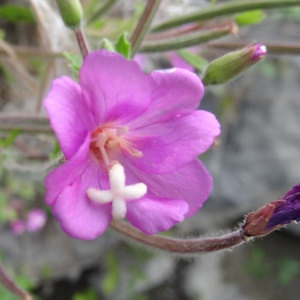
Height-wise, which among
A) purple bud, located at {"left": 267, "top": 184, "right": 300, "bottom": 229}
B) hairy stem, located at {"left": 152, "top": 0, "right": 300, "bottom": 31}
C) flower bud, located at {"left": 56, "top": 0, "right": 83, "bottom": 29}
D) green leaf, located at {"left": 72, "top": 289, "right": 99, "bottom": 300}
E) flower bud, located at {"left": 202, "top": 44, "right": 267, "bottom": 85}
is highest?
flower bud, located at {"left": 56, "top": 0, "right": 83, "bottom": 29}

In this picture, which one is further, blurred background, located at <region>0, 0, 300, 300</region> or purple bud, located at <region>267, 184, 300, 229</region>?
blurred background, located at <region>0, 0, 300, 300</region>

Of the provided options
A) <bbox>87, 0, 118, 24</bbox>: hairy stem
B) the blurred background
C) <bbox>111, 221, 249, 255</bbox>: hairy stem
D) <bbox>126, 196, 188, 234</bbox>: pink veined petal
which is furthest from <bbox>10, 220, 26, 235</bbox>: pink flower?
<bbox>126, 196, 188, 234</bbox>: pink veined petal

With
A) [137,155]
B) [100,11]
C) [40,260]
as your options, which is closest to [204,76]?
[137,155]

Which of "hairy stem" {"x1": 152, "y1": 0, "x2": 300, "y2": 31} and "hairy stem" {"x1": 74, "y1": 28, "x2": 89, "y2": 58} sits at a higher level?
"hairy stem" {"x1": 74, "y1": 28, "x2": 89, "y2": 58}

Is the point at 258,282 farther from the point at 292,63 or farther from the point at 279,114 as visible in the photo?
the point at 292,63

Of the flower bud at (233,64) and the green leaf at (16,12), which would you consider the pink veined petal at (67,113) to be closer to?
the flower bud at (233,64)

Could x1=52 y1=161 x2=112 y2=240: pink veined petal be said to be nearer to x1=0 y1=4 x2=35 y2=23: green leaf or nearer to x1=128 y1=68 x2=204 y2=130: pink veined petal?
x1=128 y1=68 x2=204 y2=130: pink veined petal
